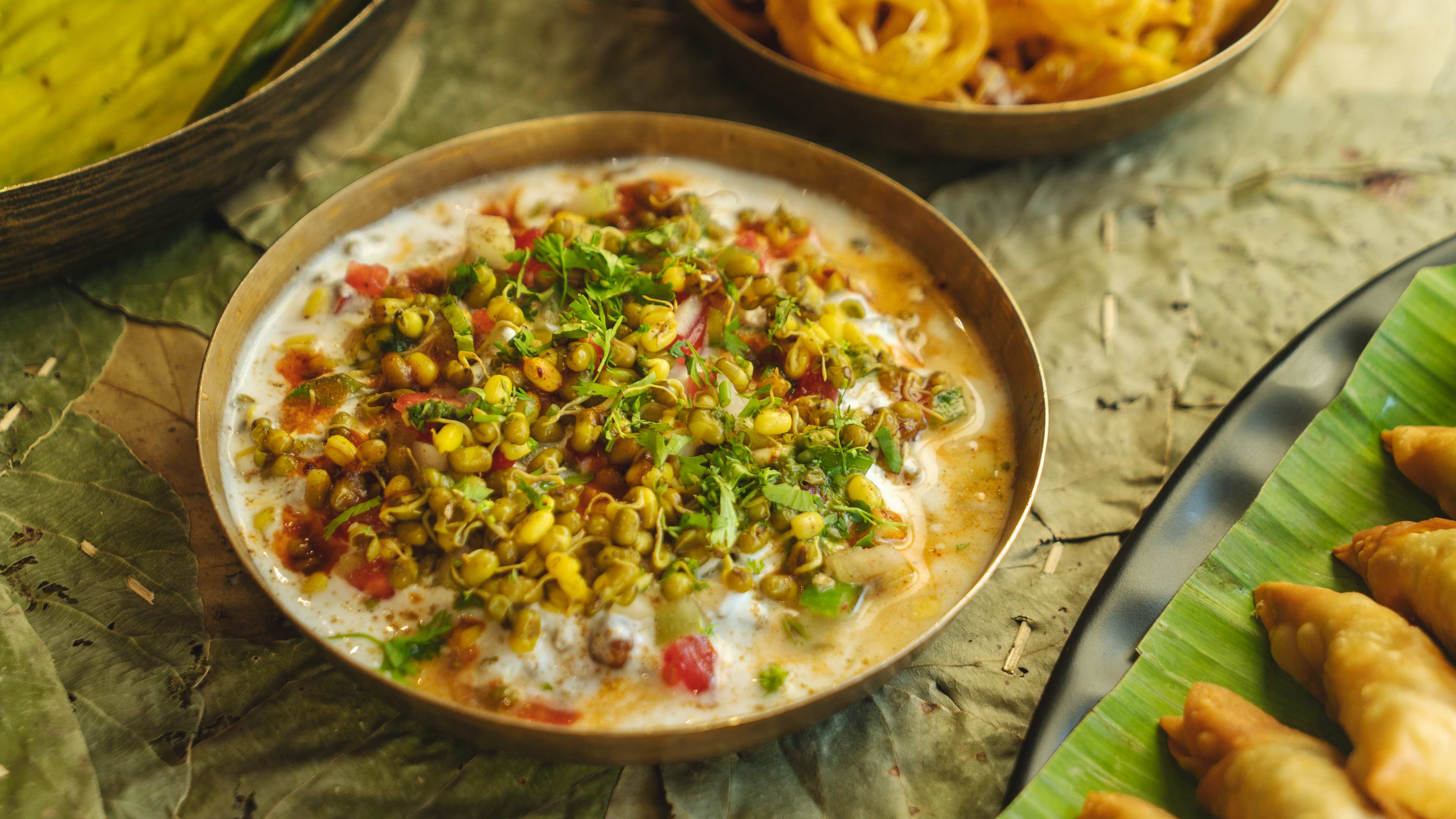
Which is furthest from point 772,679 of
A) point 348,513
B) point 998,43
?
point 998,43

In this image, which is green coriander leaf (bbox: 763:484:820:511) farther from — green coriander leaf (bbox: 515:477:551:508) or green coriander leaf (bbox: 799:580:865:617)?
green coriander leaf (bbox: 515:477:551:508)

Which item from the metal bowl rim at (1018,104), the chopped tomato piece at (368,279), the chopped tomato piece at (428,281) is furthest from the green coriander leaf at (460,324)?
the metal bowl rim at (1018,104)

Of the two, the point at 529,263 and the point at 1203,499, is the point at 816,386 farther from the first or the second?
the point at 1203,499

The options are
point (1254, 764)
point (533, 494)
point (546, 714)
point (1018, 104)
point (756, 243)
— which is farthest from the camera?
point (1018, 104)

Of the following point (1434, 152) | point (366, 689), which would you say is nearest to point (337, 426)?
point (366, 689)

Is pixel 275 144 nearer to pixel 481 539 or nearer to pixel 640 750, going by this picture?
pixel 481 539

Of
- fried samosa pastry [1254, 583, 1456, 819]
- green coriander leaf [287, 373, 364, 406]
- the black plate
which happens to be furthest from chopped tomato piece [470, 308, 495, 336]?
fried samosa pastry [1254, 583, 1456, 819]
